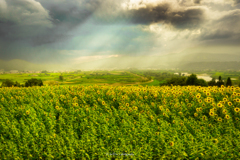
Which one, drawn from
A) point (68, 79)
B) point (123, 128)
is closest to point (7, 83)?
point (68, 79)

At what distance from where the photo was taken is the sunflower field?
416 cm

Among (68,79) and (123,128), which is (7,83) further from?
(123,128)

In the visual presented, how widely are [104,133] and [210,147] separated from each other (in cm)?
374

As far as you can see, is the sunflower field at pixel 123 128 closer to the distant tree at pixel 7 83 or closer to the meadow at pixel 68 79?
the meadow at pixel 68 79

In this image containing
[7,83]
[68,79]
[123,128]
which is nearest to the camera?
[123,128]

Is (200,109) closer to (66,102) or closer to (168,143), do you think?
(168,143)

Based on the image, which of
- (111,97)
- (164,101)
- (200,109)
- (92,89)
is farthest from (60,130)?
Answer: (200,109)

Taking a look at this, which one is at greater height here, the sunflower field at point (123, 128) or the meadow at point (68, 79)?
the meadow at point (68, 79)

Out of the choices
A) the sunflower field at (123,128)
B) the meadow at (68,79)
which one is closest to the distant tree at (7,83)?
the meadow at (68,79)

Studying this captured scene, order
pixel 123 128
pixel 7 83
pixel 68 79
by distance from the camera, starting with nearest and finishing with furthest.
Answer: pixel 123 128 → pixel 7 83 → pixel 68 79

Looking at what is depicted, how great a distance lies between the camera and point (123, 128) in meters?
5.18

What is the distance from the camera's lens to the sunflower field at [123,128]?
416cm

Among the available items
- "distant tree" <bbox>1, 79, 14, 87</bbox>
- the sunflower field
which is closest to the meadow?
"distant tree" <bbox>1, 79, 14, 87</bbox>

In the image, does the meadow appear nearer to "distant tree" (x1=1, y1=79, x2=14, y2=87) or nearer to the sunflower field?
"distant tree" (x1=1, y1=79, x2=14, y2=87)
